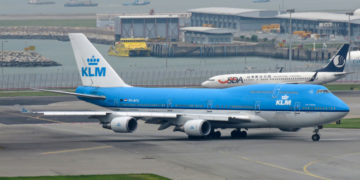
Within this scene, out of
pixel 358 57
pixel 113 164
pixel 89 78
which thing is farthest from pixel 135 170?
pixel 358 57

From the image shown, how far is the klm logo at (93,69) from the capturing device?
74.0 metres

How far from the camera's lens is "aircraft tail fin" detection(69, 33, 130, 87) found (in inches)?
A: 2908

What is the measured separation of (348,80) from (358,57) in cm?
2390

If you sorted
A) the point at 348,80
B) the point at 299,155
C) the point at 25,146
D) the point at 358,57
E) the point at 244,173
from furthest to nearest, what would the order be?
1. the point at 358,57
2. the point at 348,80
3. the point at 25,146
4. the point at 299,155
5. the point at 244,173

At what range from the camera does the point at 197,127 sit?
A: 65.4 metres

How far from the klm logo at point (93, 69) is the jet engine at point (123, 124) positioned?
856cm

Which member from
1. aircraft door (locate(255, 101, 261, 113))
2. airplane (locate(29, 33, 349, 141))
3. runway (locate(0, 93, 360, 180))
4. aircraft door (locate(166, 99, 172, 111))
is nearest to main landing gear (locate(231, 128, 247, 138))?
airplane (locate(29, 33, 349, 141))

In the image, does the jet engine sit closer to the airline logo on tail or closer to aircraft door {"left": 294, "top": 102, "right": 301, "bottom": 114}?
aircraft door {"left": 294, "top": 102, "right": 301, "bottom": 114}

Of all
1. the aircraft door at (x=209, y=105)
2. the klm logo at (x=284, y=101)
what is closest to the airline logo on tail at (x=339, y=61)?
the aircraft door at (x=209, y=105)

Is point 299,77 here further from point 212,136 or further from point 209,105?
point 209,105

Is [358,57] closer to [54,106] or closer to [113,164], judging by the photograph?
[54,106]

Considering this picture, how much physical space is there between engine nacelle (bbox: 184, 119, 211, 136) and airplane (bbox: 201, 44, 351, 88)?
63.8 m

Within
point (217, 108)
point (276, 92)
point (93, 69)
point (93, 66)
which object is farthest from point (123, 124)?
point (276, 92)

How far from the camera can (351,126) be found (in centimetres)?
7869
